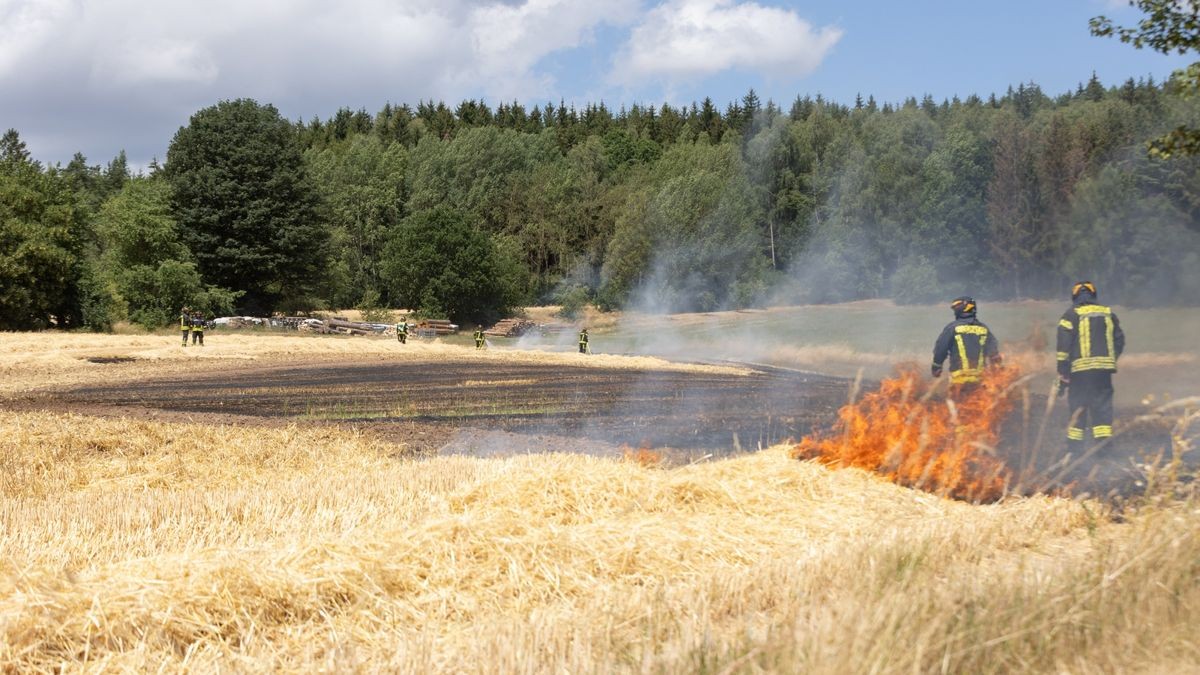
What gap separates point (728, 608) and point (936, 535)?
210 centimetres

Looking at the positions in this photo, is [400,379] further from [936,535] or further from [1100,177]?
[1100,177]

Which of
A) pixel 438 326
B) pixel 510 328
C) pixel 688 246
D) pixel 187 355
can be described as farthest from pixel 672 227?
pixel 187 355

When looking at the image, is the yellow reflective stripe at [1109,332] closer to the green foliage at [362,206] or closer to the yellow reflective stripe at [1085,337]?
the yellow reflective stripe at [1085,337]

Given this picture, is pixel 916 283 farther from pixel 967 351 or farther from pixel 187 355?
pixel 967 351

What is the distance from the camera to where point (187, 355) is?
121 feet

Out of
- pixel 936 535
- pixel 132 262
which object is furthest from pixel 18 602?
pixel 132 262

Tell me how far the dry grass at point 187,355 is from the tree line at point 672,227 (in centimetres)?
1580

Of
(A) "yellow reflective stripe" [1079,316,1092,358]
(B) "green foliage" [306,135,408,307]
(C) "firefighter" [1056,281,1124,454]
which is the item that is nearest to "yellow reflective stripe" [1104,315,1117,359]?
(C) "firefighter" [1056,281,1124,454]

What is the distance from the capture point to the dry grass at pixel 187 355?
29.7 m

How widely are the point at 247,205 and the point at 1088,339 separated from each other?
65.4m

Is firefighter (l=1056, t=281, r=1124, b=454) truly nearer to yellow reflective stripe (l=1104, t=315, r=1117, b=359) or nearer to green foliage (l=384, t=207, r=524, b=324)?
yellow reflective stripe (l=1104, t=315, r=1117, b=359)

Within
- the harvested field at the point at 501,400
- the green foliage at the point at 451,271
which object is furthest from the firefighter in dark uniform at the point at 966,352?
the green foliage at the point at 451,271

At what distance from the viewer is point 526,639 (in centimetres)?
505

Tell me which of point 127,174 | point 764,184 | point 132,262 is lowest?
point 132,262
